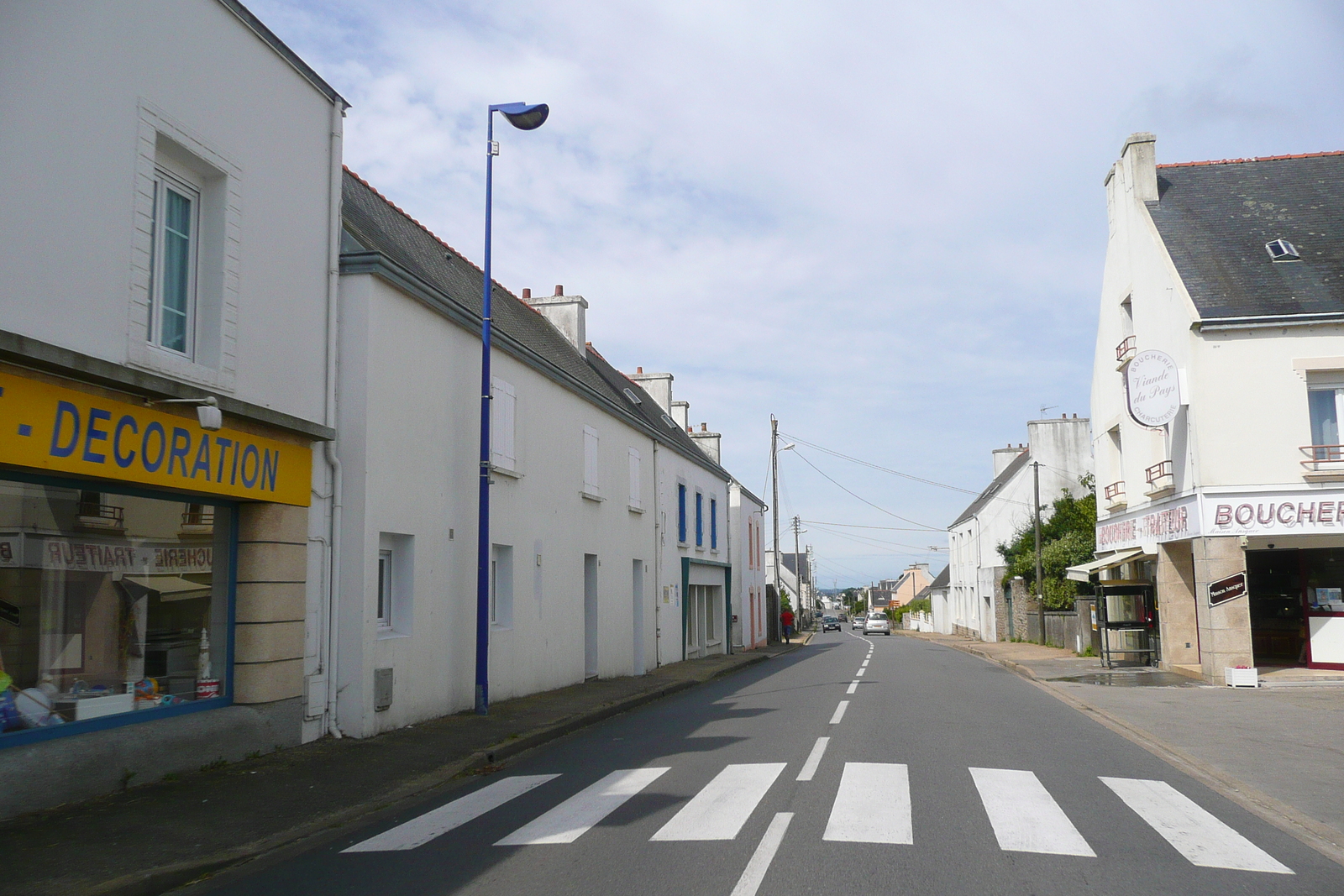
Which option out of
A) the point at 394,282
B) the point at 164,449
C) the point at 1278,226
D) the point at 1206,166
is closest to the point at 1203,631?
the point at 1278,226

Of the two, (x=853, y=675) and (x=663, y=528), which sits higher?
(x=663, y=528)

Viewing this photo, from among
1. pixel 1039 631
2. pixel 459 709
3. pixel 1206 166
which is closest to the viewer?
pixel 459 709

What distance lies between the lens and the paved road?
5246 millimetres

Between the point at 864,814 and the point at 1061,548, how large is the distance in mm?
29801

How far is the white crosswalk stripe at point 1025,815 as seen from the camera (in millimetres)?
5855

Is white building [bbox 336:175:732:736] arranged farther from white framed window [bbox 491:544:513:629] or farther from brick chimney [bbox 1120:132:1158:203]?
brick chimney [bbox 1120:132:1158:203]

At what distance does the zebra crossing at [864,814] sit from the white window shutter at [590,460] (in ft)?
32.5

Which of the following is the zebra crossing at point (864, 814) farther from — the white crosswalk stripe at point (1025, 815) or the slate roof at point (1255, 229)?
the slate roof at point (1255, 229)

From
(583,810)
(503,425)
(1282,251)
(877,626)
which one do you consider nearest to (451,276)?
(503,425)

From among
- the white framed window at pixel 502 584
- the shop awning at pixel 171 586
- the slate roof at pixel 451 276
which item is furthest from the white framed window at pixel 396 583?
the slate roof at pixel 451 276

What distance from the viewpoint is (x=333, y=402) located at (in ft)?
34.6

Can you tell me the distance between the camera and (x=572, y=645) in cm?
1706

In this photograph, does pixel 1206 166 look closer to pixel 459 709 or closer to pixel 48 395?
pixel 459 709

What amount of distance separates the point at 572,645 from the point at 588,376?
261 inches
